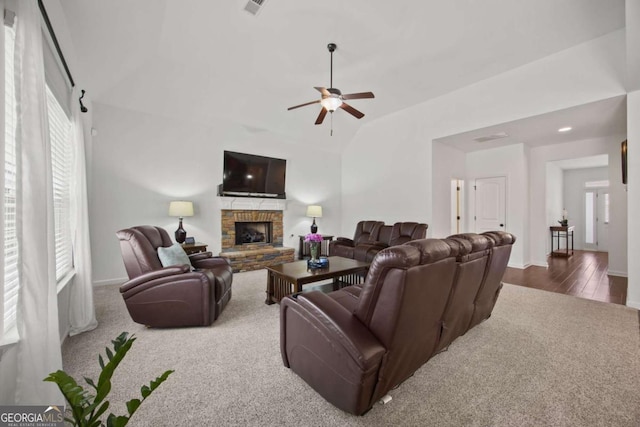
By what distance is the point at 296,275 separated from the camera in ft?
9.80

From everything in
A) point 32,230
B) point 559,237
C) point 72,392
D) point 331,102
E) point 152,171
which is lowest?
point 559,237

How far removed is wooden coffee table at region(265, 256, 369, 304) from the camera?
116 inches

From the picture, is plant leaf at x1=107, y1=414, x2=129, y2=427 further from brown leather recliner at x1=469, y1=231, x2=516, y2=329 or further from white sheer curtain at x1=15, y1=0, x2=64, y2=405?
brown leather recliner at x1=469, y1=231, x2=516, y2=329

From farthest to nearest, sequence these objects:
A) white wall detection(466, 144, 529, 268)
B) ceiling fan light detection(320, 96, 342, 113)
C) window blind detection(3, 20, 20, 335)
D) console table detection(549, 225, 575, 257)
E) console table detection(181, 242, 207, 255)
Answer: console table detection(549, 225, 575, 257) → white wall detection(466, 144, 529, 268) → console table detection(181, 242, 207, 255) → ceiling fan light detection(320, 96, 342, 113) → window blind detection(3, 20, 20, 335)

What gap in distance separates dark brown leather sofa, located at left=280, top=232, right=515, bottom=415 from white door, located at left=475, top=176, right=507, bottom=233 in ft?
16.1

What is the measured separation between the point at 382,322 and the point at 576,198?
404 inches

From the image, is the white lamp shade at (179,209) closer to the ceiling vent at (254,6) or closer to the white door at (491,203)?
the ceiling vent at (254,6)

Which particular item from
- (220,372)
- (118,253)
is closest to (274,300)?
(220,372)

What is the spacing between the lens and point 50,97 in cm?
235

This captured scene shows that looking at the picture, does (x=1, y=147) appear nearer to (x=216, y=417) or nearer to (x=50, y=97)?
(x=50, y=97)

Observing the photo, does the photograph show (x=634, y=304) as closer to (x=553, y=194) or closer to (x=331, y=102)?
(x=331, y=102)

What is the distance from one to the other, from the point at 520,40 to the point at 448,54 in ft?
2.90

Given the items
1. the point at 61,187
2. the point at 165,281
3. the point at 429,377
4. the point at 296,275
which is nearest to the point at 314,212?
the point at 296,275

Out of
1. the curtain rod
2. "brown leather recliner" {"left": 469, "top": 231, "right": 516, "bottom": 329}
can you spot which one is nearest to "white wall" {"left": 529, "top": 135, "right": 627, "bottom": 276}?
"brown leather recliner" {"left": 469, "top": 231, "right": 516, "bottom": 329}
